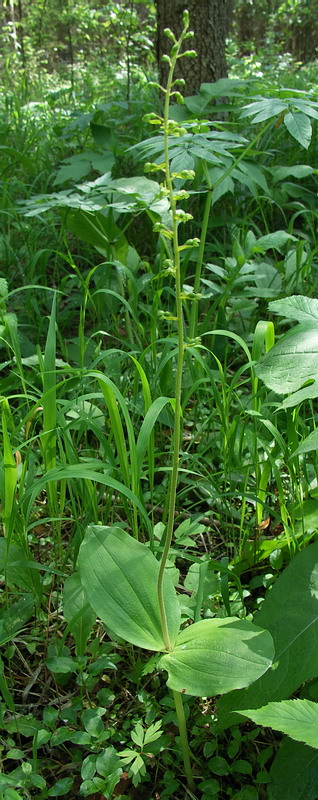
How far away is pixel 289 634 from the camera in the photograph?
1207 mm

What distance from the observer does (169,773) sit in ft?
3.85

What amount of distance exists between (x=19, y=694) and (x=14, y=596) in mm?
239

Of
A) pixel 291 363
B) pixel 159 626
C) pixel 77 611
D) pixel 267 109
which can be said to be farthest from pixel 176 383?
pixel 267 109

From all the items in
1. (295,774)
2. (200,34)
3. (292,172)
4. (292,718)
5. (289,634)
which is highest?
(200,34)

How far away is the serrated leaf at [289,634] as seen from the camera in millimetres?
1143

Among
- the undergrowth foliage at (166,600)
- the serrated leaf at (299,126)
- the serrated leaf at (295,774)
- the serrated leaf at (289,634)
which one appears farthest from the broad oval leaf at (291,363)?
the serrated leaf at (299,126)

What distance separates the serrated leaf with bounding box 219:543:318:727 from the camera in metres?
1.14

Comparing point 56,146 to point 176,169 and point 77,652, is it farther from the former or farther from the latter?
point 77,652

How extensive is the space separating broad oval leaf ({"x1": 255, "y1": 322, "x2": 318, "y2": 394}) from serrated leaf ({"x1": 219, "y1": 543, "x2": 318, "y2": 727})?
1.28 feet

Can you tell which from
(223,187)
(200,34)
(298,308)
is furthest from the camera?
(200,34)

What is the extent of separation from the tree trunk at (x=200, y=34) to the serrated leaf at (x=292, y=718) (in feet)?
11.1

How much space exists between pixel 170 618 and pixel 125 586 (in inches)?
4.5

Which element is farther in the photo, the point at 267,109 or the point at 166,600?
the point at 267,109

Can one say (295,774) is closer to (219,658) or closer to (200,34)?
(219,658)
